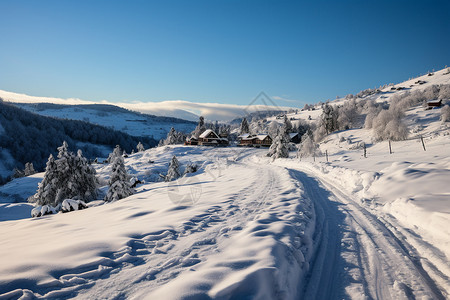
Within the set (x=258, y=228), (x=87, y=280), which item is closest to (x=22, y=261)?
(x=87, y=280)

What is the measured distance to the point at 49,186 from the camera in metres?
23.1

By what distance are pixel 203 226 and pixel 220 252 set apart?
181cm

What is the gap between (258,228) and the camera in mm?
5402

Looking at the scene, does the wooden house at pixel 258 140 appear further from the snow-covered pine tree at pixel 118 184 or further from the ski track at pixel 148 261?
the ski track at pixel 148 261

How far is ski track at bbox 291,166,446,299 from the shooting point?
331 cm

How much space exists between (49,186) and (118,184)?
10.3 metres

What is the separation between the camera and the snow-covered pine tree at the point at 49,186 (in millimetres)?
22953

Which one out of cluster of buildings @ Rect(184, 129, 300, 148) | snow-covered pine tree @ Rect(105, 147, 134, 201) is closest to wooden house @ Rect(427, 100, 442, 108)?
cluster of buildings @ Rect(184, 129, 300, 148)

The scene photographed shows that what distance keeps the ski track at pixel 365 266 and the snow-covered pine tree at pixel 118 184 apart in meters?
18.9

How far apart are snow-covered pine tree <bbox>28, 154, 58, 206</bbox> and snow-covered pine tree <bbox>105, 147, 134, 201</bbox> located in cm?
842

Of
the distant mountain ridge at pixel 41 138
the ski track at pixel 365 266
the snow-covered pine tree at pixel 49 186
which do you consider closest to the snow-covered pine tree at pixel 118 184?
the snow-covered pine tree at pixel 49 186

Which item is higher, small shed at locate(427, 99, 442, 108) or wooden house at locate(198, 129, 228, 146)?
small shed at locate(427, 99, 442, 108)

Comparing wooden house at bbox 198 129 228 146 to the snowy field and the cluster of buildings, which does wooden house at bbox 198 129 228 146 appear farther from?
the snowy field

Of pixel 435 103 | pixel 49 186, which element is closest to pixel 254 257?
pixel 49 186
